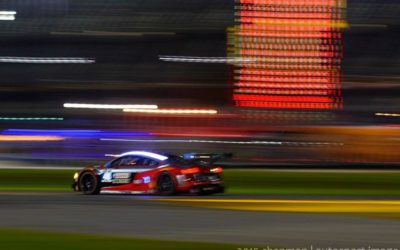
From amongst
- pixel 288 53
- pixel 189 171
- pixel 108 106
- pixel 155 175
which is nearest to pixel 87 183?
pixel 155 175

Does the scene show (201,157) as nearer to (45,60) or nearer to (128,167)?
(128,167)

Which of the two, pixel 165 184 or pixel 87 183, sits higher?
pixel 165 184

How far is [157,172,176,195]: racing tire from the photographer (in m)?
19.1

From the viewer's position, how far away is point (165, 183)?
19.3 metres

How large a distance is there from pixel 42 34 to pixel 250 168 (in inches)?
3127

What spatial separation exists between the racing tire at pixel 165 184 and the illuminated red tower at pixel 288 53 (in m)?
52.1

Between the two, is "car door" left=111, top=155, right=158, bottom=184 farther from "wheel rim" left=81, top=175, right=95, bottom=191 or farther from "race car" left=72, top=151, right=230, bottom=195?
"wheel rim" left=81, top=175, right=95, bottom=191

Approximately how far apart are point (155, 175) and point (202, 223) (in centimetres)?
675

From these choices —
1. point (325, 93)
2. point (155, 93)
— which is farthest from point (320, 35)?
point (155, 93)

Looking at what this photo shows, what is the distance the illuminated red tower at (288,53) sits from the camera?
74.4 metres

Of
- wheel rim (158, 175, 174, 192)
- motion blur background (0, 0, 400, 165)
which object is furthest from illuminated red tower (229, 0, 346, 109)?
wheel rim (158, 175, 174, 192)

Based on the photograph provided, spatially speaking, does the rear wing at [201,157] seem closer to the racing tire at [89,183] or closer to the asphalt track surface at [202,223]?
the racing tire at [89,183]

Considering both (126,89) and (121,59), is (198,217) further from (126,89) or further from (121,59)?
(121,59)

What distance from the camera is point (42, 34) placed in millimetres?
111000
